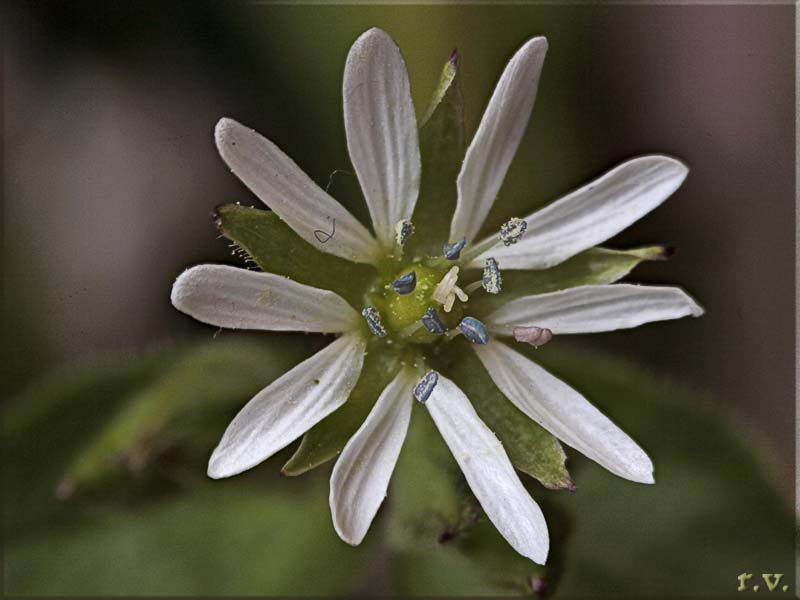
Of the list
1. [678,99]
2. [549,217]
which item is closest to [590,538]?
[549,217]

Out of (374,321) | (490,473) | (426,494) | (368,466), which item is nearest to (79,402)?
(426,494)

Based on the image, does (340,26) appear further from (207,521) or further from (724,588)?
(724,588)

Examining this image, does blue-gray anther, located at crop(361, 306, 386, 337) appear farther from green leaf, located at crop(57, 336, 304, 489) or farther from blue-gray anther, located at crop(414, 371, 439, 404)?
green leaf, located at crop(57, 336, 304, 489)

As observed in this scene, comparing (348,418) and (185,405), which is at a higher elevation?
(348,418)

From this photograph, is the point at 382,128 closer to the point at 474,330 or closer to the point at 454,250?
the point at 454,250

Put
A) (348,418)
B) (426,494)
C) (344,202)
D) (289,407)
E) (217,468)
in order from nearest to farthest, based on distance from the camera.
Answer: (217,468) → (289,407) → (348,418) → (426,494) → (344,202)
